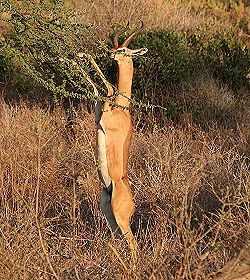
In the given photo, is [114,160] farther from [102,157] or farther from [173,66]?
[173,66]

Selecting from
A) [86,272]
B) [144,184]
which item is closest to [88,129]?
[144,184]

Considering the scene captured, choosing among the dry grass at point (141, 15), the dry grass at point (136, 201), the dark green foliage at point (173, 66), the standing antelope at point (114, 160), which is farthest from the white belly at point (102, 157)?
the dry grass at point (141, 15)

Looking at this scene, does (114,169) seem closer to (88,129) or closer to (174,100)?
(88,129)

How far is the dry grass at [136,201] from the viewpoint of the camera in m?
4.10

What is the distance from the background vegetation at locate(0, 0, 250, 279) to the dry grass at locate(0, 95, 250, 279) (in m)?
0.02

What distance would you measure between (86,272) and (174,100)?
708 centimetres

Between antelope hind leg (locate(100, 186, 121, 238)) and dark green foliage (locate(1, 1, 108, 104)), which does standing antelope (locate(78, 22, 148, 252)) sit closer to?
antelope hind leg (locate(100, 186, 121, 238))

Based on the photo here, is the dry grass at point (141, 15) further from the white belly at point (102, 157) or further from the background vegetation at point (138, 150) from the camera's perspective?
the white belly at point (102, 157)

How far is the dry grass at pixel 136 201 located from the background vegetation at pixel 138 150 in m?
0.02

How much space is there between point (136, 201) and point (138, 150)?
5.17 ft

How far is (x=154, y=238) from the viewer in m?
5.22

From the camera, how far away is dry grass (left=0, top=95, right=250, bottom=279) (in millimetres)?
4098

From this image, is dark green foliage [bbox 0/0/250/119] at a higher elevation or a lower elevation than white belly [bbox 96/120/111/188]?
lower

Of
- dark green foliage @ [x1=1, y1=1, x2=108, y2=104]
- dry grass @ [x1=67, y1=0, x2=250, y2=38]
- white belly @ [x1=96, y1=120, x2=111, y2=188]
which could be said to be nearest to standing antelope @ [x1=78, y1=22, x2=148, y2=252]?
white belly @ [x1=96, y1=120, x2=111, y2=188]
